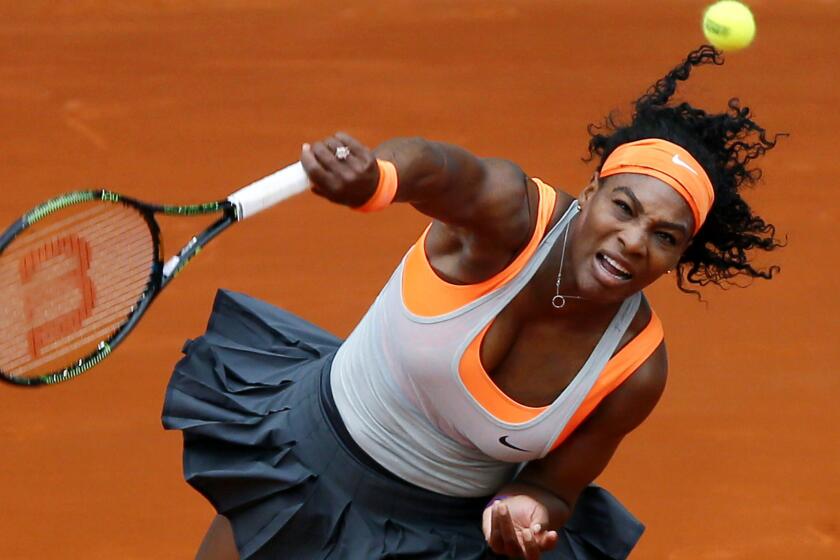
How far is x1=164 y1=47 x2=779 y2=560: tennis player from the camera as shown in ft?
9.50

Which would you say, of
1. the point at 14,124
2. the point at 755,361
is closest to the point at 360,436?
the point at 755,361

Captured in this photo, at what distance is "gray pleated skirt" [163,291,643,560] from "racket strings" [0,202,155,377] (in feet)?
1.53

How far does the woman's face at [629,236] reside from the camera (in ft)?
Result: 9.41

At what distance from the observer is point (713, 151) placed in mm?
3064

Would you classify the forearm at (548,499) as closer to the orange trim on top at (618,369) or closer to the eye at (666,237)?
the orange trim on top at (618,369)

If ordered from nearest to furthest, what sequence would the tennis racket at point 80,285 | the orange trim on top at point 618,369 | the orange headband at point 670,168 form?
1. the tennis racket at point 80,285
2. the orange headband at point 670,168
3. the orange trim on top at point 618,369

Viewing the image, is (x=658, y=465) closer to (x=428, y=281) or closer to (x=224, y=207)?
(x=428, y=281)

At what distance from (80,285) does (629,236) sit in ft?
2.82

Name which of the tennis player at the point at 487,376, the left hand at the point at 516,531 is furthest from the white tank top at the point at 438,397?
the left hand at the point at 516,531

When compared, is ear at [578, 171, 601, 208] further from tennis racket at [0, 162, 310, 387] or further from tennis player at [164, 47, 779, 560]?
tennis racket at [0, 162, 310, 387]

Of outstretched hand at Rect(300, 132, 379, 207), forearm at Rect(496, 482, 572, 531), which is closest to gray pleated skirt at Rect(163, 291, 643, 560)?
forearm at Rect(496, 482, 572, 531)

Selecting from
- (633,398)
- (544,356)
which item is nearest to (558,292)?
(544,356)

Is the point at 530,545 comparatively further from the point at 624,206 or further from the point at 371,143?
the point at 371,143

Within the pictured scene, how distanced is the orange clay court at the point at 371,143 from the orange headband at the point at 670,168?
2.01 m
